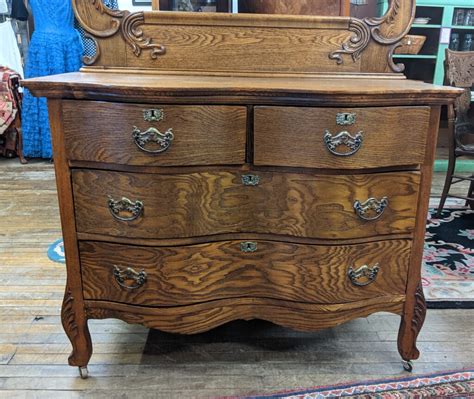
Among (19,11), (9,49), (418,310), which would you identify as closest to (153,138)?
(418,310)

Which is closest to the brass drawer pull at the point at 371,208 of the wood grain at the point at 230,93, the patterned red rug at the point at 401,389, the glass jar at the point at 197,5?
the wood grain at the point at 230,93

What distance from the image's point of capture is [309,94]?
1.07 metres

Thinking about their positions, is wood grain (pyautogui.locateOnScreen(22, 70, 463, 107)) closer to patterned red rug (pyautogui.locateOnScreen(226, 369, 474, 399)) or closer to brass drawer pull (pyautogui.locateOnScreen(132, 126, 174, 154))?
brass drawer pull (pyautogui.locateOnScreen(132, 126, 174, 154))

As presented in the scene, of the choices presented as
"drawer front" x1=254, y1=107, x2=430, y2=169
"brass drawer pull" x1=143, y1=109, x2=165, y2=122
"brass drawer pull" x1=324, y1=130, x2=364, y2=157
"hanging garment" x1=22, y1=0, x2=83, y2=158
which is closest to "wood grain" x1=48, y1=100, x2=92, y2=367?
"brass drawer pull" x1=143, y1=109, x2=165, y2=122

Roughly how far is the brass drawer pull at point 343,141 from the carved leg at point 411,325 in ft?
1.59

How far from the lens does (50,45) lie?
3.59 m

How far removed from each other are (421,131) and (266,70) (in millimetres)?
561

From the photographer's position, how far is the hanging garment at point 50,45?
11.5 feet

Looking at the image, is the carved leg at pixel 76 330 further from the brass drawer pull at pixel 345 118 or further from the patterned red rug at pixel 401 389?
the brass drawer pull at pixel 345 118

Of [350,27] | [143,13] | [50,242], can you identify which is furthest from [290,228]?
[50,242]

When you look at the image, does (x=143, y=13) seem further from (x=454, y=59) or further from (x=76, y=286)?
(x=454, y=59)

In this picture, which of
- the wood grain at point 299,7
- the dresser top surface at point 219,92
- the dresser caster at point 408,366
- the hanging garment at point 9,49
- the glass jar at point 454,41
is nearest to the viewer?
the dresser top surface at point 219,92

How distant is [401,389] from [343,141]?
0.76 metres

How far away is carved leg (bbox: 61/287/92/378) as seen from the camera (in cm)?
125
